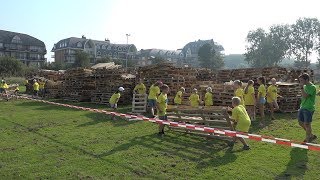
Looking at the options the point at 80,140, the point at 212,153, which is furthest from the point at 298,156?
the point at 80,140

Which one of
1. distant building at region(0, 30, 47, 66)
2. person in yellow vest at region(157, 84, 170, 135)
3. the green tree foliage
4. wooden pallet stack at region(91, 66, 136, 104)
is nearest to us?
person in yellow vest at region(157, 84, 170, 135)

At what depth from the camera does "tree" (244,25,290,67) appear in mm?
94688

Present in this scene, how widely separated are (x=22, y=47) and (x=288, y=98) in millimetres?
82643

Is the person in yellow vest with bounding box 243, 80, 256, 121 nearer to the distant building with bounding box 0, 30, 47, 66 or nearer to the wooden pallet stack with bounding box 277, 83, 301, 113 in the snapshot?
the wooden pallet stack with bounding box 277, 83, 301, 113

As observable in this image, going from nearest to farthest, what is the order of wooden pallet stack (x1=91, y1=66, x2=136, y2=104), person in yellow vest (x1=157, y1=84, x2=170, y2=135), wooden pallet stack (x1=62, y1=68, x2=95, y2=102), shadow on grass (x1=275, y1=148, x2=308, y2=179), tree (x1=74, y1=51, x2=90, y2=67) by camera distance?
shadow on grass (x1=275, y1=148, x2=308, y2=179) → person in yellow vest (x1=157, y1=84, x2=170, y2=135) → wooden pallet stack (x1=91, y1=66, x2=136, y2=104) → wooden pallet stack (x1=62, y1=68, x2=95, y2=102) → tree (x1=74, y1=51, x2=90, y2=67)

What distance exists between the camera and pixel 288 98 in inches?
647

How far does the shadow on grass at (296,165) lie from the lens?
6893 mm

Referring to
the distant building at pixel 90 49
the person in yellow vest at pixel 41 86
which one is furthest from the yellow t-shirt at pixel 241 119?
the distant building at pixel 90 49

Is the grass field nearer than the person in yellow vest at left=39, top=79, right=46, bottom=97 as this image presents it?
Yes

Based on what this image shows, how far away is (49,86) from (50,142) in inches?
803

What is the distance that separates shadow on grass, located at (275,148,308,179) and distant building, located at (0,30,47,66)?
87.0 metres

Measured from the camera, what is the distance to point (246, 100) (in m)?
13.1

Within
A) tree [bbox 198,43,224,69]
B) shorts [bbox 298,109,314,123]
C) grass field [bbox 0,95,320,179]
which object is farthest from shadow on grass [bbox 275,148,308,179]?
tree [bbox 198,43,224,69]

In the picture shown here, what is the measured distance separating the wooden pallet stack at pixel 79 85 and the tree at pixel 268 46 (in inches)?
3043
